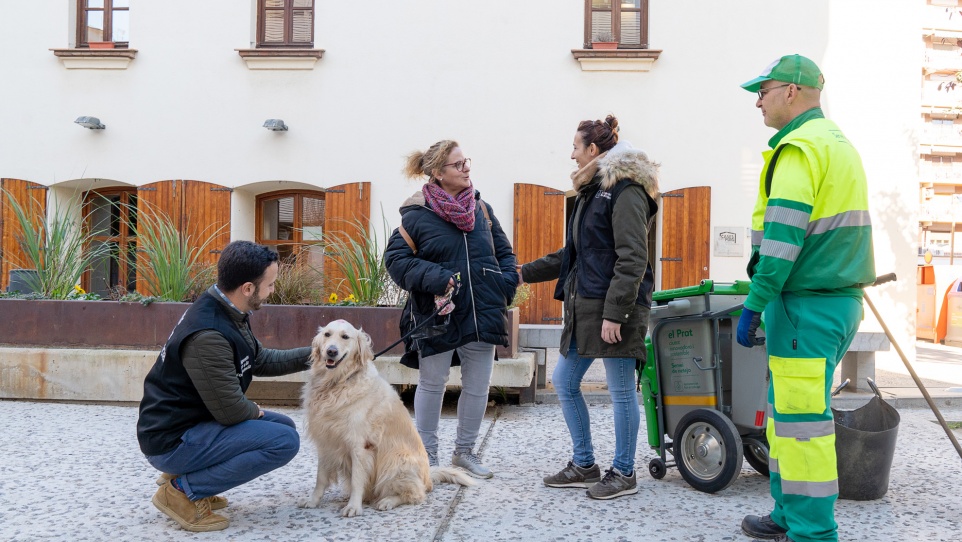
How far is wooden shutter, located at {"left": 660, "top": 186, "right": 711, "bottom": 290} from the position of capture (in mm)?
9312

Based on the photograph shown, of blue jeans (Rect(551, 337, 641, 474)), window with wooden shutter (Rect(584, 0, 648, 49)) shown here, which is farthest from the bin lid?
window with wooden shutter (Rect(584, 0, 648, 49))

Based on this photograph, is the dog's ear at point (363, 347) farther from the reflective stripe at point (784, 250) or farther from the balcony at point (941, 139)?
the balcony at point (941, 139)

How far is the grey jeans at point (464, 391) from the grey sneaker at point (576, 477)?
517mm

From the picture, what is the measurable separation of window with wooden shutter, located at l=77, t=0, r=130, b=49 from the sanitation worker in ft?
32.2

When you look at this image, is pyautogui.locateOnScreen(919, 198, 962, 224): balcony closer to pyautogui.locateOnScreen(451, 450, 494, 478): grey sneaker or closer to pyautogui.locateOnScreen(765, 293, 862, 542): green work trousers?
pyautogui.locateOnScreen(451, 450, 494, 478): grey sneaker

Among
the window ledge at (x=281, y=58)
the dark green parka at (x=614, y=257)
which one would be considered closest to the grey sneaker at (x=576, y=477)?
the dark green parka at (x=614, y=257)

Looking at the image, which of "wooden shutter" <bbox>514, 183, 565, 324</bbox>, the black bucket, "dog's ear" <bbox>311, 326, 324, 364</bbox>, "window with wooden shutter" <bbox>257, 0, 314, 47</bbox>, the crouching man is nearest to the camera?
the crouching man

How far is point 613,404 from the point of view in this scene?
363 centimetres

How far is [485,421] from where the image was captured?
5.55 metres

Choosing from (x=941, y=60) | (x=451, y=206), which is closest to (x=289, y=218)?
(x=451, y=206)

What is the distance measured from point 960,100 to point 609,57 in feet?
46.7

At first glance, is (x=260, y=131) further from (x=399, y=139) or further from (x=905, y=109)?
(x=905, y=109)

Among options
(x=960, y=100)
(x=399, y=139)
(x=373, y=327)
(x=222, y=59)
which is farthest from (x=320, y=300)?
(x=960, y=100)

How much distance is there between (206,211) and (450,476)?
708 cm
